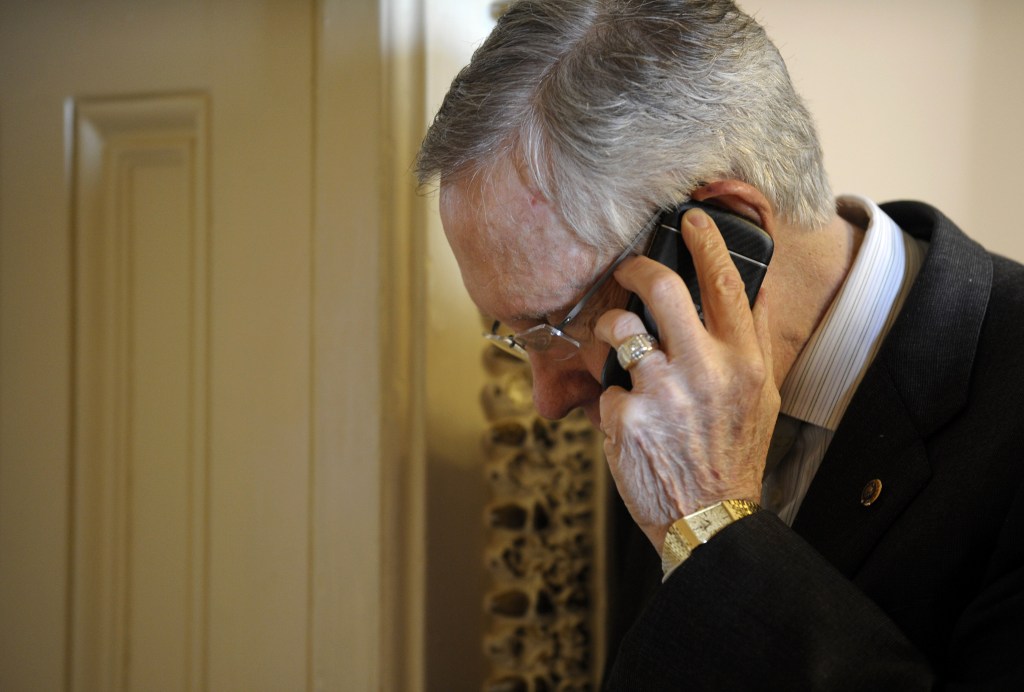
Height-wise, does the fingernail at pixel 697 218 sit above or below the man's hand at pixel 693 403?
above

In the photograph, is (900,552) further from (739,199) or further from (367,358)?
(367,358)

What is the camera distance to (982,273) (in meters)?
1.01

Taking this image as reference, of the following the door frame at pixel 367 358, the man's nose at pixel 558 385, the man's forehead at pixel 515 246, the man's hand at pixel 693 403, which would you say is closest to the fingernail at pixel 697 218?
the man's hand at pixel 693 403

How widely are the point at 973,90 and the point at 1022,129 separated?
104 millimetres

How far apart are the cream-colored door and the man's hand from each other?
0.46 m

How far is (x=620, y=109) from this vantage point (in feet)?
2.93

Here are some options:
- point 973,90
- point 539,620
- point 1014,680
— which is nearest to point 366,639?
point 539,620

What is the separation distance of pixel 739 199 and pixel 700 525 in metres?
0.37

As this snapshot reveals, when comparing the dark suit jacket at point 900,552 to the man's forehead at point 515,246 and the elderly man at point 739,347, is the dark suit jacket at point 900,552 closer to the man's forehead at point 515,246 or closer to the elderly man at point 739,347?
the elderly man at point 739,347

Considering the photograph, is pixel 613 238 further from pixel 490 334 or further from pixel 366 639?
pixel 366 639

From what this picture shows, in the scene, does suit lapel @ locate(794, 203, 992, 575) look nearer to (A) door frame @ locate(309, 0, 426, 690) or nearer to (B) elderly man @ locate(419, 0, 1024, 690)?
(B) elderly man @ locate(419, 0, 1024, 690)

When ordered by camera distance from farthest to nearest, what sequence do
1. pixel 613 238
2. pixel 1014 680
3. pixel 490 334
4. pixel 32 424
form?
pixel 32 424
pixel 490 334
pixel 613 238
pixel 1014 680

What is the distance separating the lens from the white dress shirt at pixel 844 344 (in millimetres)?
1038

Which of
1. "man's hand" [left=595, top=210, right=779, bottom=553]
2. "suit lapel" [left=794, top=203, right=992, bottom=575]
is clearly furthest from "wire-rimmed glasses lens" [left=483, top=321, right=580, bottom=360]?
"suit lapel" [left=794, top=203, right=992, bottom=575]
